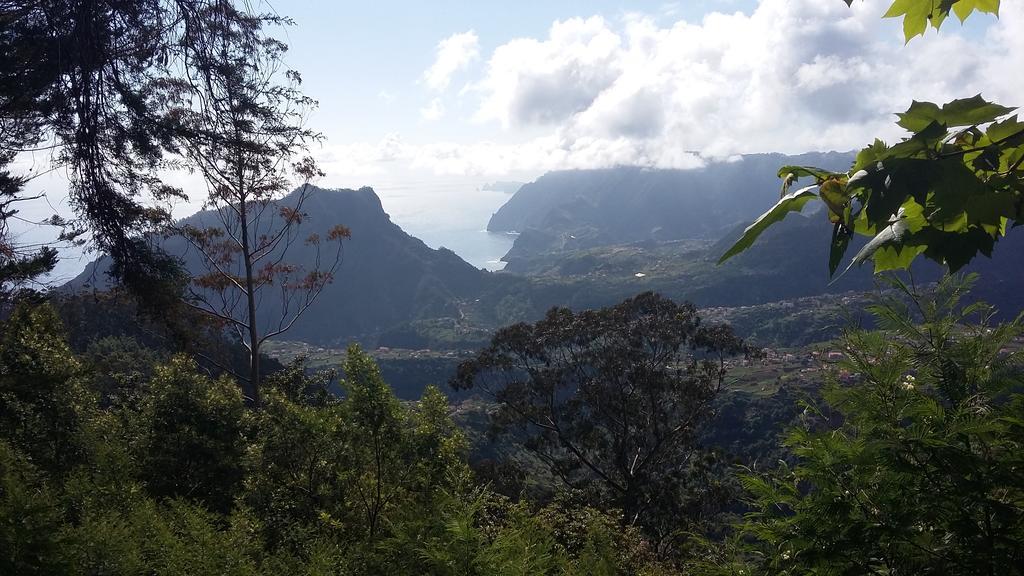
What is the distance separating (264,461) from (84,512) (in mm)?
2342

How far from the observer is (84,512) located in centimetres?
495

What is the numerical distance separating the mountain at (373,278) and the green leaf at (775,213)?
11595cm

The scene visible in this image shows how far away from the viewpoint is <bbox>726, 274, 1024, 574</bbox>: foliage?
4.60 ft

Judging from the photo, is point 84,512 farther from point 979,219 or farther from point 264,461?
point 979,219

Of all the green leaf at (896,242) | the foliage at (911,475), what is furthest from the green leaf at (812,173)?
the foliage at (911,475)

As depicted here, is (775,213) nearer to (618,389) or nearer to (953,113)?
(953,113)

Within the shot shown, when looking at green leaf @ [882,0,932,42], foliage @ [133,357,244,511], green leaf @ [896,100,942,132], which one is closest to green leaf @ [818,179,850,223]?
green leaf @ [896,100,942,132]

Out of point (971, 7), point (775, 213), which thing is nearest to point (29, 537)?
point (775, 213)

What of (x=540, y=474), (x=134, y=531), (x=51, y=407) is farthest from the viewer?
(x=540, y=474)

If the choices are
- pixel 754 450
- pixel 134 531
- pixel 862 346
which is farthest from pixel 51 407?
pixel 754 450

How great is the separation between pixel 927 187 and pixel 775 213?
7.6 inches

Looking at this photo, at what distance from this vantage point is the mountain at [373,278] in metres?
124

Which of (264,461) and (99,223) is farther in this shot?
(264,461)

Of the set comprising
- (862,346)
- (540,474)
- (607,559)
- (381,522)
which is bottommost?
(540,474)
